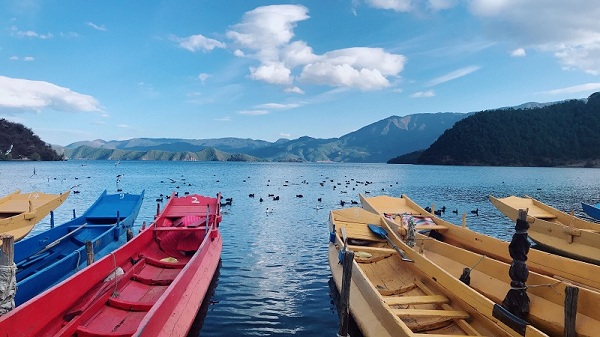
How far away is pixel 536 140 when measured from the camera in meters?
181

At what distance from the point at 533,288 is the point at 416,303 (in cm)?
293

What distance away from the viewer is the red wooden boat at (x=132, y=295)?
7.74 m

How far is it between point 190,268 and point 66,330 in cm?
360

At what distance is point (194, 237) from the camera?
669 inches

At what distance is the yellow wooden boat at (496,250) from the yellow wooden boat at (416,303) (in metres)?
3.80

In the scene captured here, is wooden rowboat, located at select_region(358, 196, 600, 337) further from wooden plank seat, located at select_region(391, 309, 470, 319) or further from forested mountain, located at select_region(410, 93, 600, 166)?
forested mountain, located at select_region(410, 93, 600, 166)

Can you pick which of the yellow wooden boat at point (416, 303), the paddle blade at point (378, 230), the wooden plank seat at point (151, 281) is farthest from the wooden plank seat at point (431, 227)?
the wooden plank seat at point (151, 281)

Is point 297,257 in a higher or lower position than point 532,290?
lower

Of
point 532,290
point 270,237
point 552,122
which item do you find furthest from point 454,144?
point 532,290

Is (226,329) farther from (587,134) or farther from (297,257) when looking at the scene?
(587,134)

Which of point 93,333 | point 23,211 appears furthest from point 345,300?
point 23,211

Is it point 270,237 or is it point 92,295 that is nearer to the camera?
point 92,295

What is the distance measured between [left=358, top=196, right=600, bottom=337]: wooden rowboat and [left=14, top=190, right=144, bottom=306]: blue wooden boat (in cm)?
1327

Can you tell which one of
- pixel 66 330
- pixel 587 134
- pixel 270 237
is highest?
pixel 587 134
